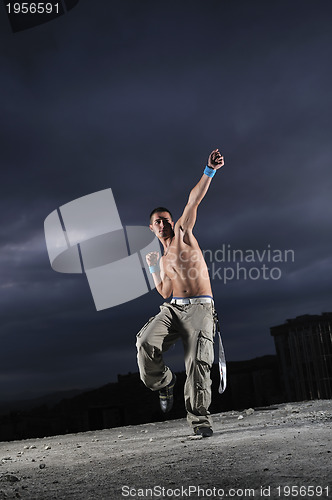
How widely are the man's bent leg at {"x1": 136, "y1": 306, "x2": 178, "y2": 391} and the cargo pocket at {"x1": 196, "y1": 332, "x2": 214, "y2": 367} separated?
0.30 m

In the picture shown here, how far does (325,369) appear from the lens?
34.7 feet

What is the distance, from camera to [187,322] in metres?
4.69

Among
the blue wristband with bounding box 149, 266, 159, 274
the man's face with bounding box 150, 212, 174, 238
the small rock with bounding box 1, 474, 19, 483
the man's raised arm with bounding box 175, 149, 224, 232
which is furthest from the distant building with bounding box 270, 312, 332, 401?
the small rock with bounding box 1, 474, 19, 483

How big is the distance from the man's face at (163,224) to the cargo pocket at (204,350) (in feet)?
3.37

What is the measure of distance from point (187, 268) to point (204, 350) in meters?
0.76

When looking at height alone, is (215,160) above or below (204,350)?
above

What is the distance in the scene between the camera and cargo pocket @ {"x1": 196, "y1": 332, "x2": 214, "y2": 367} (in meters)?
4.58

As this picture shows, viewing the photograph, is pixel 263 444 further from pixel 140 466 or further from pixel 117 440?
pixel 117 440

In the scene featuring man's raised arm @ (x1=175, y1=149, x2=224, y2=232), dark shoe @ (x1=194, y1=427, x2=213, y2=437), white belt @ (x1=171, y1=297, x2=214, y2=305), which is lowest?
dark shoe @ (x1=194, y1=427, x2=213, y2=437)

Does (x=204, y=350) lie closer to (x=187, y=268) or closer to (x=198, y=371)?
(x=198, y=371)

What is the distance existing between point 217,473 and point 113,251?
10.4 ft

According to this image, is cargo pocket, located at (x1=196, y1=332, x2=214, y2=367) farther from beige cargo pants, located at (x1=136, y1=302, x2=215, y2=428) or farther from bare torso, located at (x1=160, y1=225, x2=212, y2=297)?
bare torso, located at (x1=160, y1=225, x2=212, y2=297)

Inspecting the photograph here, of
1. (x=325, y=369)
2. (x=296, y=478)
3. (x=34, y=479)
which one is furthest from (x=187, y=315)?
(x=325, y=369)

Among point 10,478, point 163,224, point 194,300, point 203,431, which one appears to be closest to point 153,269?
point 163,224
